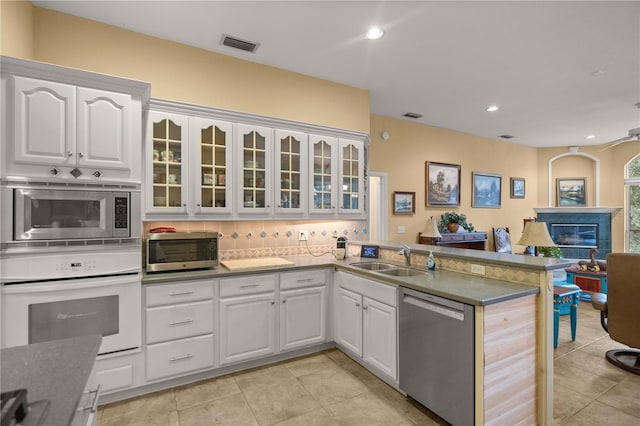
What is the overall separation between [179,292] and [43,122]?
1.52 m

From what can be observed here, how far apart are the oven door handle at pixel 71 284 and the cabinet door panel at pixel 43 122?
31.8 inches

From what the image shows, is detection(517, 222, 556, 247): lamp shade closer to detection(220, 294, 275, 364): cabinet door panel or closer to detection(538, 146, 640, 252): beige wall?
detection(220, 294, 275, 364): cabinet door panel

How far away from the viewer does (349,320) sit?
302 centimetres

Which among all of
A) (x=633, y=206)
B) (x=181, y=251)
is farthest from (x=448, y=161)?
(x=181, y=251)

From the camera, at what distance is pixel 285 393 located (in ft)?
8.50

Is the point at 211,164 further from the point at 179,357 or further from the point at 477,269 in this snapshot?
the point at 477,269

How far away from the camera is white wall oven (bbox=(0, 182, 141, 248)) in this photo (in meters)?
2.06

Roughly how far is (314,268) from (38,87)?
2.52 metres

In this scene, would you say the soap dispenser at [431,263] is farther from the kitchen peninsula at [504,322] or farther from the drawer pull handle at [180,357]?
the drawer pull handle at [180,357]

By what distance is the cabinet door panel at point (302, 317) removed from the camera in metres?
3.07

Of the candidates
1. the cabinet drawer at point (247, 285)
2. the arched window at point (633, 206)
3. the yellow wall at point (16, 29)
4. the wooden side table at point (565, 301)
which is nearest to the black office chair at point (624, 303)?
the wooden side table at point (565, 301)

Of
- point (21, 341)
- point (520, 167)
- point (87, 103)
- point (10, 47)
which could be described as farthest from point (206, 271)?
point (520, 167)

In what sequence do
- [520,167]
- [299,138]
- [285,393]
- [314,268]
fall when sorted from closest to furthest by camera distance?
[285,393]
[314,268]
[299,138]
[520,167]

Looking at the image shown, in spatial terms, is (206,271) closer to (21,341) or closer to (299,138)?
(21,341)
